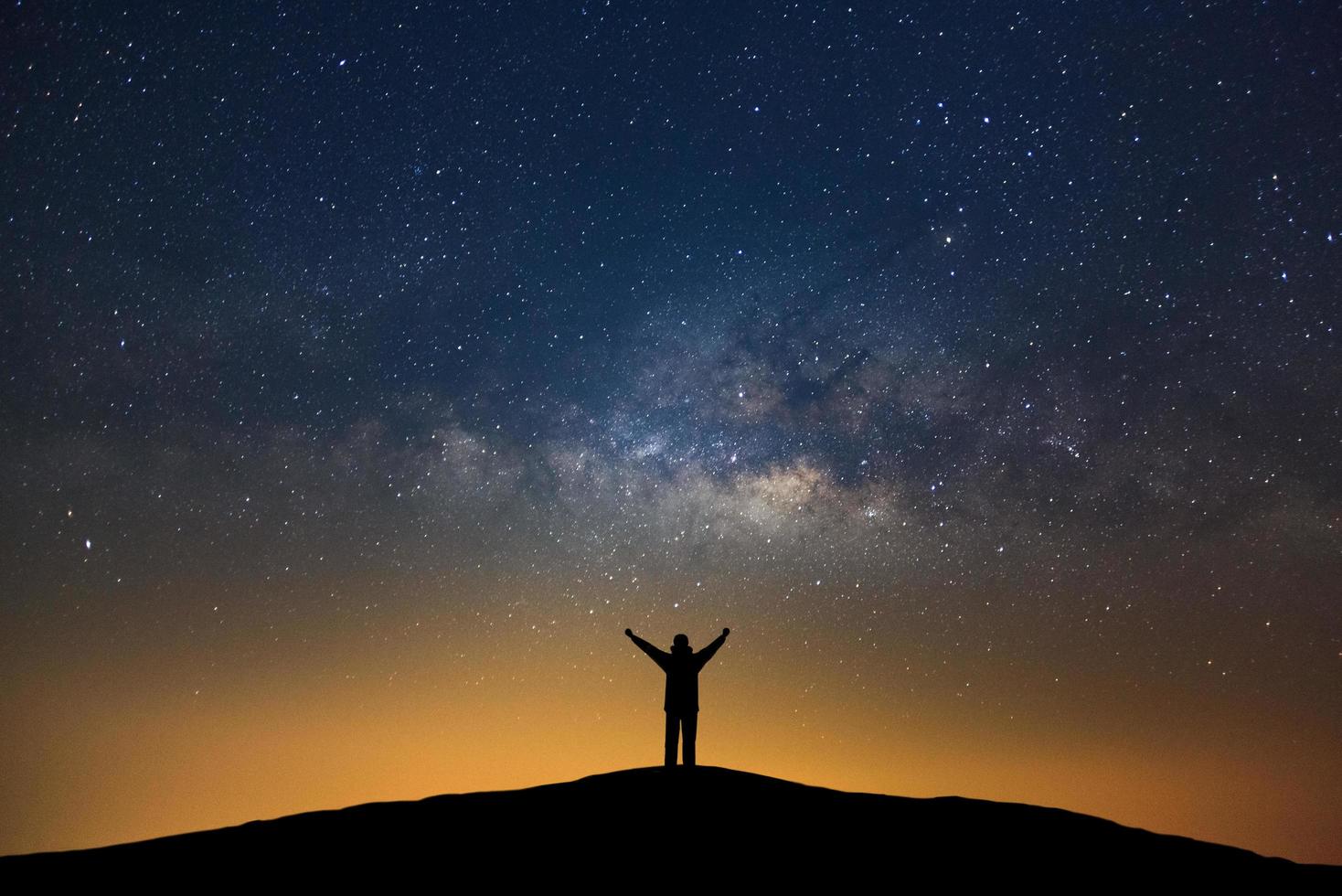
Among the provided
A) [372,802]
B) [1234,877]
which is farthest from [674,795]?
[1234,877]

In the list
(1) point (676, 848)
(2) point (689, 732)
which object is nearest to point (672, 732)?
(2) point (689, 732)

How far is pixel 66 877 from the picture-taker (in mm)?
8797

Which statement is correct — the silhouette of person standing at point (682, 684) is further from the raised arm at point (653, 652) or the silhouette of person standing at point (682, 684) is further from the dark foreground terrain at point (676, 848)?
the dark foreground terrain at point (676, 848)

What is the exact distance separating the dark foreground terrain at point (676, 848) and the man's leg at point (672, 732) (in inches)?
58.5

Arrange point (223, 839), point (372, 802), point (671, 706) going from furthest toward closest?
point (671, 706)
point (372, 802)
point (223, 839)

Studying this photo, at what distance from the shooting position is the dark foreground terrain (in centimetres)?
838

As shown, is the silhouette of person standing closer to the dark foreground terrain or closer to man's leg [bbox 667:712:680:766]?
man's leg [bbox 667:712:680:766]

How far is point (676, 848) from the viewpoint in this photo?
28.7 ft

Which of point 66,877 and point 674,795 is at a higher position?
point 674,795

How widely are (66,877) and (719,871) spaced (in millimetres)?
6214

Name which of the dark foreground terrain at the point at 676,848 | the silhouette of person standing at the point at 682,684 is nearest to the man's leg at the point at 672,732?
the silhouette of person standing at the point at 682,684

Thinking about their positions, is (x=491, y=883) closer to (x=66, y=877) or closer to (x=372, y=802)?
(x=372, y=802)

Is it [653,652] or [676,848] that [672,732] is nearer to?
[653,652]

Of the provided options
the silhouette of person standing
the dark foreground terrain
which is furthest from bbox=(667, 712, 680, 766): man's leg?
the dark foreground terrain
